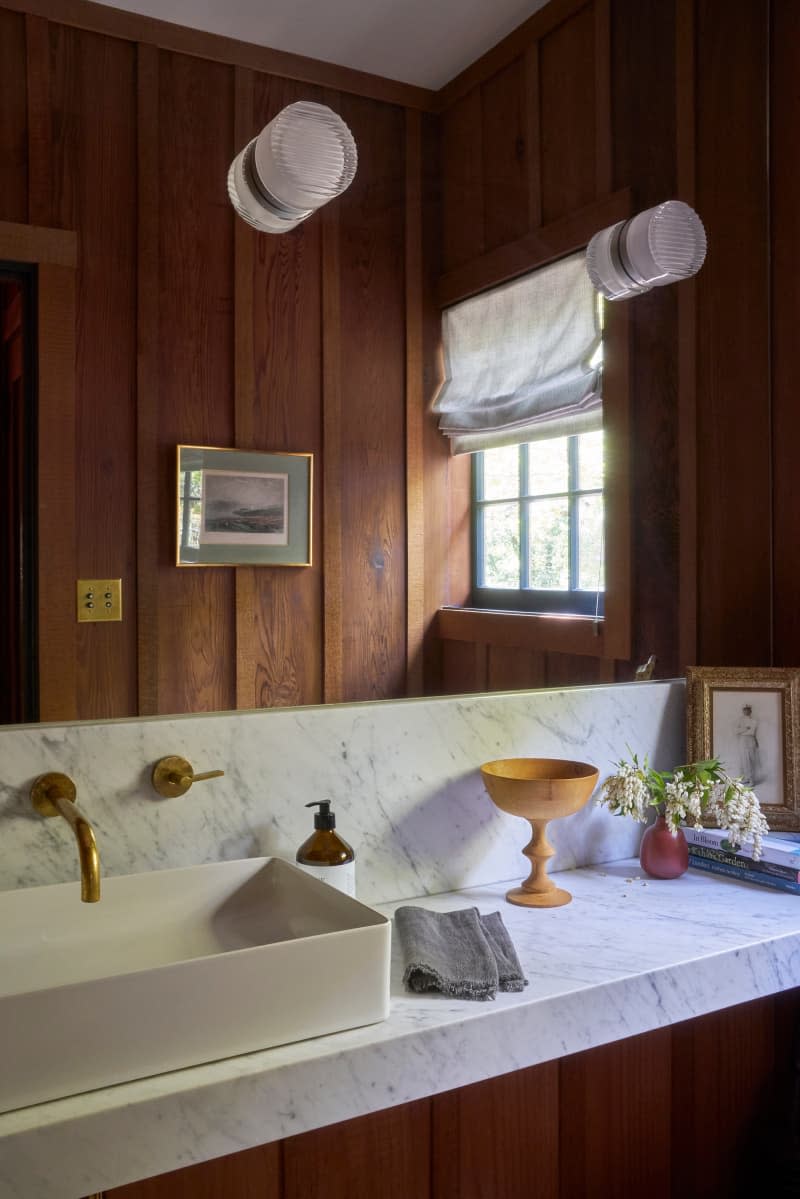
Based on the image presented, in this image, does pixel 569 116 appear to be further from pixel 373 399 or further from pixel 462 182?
pixel 373 399

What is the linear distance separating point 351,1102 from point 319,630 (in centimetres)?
66

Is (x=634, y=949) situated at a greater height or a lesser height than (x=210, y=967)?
lesser

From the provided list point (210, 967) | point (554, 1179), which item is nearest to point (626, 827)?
point (554, 1179)

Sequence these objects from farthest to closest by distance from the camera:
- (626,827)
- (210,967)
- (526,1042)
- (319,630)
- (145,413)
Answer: (626,827)
(319,630)
(145,413)
(526,1042)
(210,967)

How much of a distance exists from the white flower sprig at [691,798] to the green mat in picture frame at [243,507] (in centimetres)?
72

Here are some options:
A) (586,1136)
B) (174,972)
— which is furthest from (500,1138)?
(174,972)

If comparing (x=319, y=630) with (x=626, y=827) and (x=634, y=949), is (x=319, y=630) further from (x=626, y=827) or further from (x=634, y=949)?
(x=626, y=827)

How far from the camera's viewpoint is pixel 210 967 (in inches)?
43.8

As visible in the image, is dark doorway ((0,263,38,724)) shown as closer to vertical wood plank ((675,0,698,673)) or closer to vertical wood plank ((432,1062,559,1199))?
vertical wood plank ((432,1062,559,1199))

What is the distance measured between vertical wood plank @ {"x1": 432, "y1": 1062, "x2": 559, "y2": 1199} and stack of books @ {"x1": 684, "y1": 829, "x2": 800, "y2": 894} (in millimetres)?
483

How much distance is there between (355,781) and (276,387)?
653 mm

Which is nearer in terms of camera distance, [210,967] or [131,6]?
[210,967]

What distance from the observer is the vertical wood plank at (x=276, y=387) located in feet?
4.79

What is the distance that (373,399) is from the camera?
1573 mm
